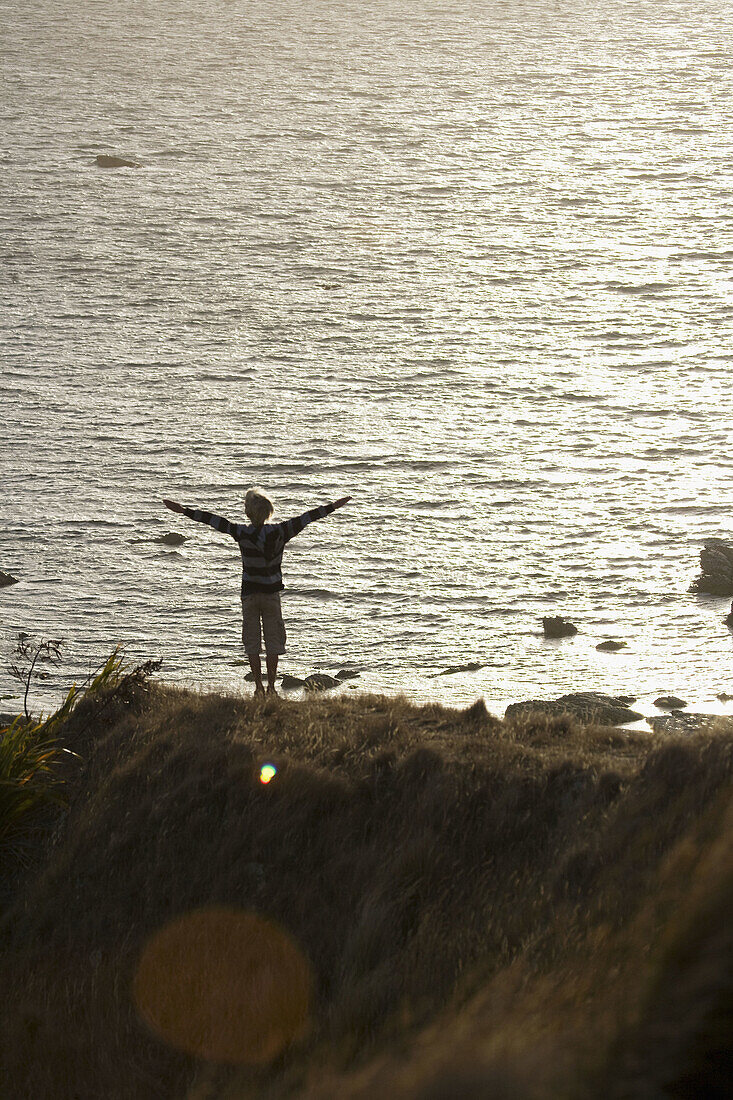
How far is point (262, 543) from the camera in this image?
8.88 meters

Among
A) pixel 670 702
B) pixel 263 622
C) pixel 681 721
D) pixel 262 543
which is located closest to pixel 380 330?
pixel 670 702

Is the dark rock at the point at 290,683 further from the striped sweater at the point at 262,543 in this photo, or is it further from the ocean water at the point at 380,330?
the striped sweater at the point at 262,543

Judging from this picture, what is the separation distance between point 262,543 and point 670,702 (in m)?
5.35

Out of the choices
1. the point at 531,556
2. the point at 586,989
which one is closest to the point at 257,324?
the point at 531,556

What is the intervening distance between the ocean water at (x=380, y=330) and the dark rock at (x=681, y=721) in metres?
1.20

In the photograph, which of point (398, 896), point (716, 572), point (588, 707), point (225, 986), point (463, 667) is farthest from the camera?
point (716, 572)

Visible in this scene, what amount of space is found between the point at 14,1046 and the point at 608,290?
2885 cm

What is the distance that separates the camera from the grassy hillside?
347 cm

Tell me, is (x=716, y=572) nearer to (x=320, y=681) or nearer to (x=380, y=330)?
(x=320, y=681)

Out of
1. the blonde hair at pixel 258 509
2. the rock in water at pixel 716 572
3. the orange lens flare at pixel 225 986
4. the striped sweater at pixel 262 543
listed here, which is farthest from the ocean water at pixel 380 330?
the orange lens flare at pixel 225 986

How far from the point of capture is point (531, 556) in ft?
61.1

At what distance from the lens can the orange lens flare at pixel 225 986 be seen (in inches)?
221

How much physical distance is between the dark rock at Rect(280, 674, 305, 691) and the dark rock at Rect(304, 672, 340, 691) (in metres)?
0.08

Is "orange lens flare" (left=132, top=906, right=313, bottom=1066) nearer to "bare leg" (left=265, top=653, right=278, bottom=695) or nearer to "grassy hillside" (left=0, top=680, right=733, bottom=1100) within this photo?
"grassy hillside" (left=0, top=680, right=733, bottom=1100)
